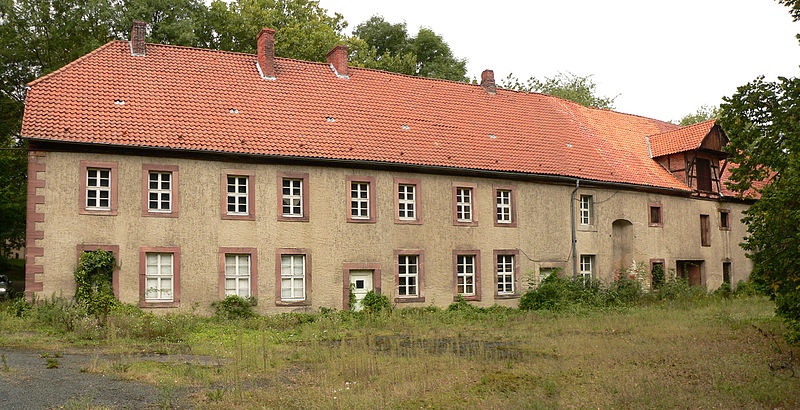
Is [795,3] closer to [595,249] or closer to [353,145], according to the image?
[353,145]

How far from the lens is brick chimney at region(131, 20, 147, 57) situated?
76.2 ft

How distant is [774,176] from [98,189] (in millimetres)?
16390

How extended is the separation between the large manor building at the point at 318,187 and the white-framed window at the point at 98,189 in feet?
0.19

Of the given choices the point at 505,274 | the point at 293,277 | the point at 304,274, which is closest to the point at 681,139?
the point at 505,274

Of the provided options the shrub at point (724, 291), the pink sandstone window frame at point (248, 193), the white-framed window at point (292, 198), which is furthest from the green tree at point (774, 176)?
the shrub at point (724, 291)

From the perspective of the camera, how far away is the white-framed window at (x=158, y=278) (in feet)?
63.2

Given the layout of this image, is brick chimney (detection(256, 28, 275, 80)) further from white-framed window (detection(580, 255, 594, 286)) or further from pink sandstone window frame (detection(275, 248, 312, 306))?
white-framed window (detection(580, 255, 594, 286))

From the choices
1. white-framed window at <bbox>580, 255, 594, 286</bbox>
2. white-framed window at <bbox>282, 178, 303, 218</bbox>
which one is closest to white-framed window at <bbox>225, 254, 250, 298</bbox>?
white-framed window at <bbox>282, 178, 303, 218</bbox>

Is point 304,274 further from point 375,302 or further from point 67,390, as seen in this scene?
point 67,390

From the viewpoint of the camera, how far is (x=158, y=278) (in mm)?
19422

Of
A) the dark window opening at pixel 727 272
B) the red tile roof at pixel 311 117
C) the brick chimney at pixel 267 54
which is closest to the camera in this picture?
the red tile roof at pixel 311 117

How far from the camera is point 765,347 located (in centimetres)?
1391

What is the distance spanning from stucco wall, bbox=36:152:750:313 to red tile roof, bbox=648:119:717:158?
12.7ft

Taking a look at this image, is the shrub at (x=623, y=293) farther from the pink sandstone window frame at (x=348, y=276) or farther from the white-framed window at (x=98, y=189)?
the white-framed window at (x=98, y=189)
